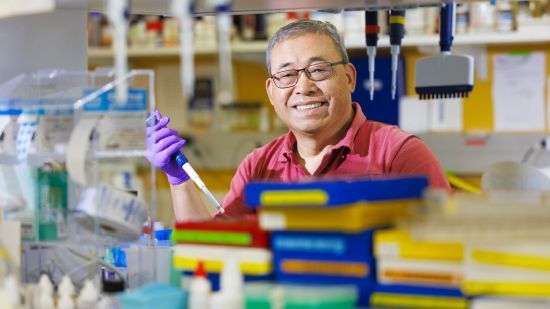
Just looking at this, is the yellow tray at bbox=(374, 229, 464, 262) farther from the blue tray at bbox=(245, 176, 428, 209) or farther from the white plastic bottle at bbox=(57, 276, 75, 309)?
the white plastic bottle at bbox=(57, 276, 75, 309)

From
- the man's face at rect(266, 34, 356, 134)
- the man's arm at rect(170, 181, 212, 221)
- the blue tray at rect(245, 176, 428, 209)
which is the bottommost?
the man's arm at rect(170, 181, 212, 221)

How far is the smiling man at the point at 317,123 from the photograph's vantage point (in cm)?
251

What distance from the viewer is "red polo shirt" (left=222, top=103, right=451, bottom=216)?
2.42 metres

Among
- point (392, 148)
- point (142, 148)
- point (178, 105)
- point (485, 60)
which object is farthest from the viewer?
point (178, 105)

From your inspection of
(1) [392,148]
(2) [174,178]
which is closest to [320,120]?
(1) [392,148]

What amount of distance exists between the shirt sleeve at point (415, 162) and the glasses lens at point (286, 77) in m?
0.38

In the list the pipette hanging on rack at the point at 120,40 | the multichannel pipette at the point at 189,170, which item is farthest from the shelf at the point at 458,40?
the pipette hanging on rack at the point at 120,40

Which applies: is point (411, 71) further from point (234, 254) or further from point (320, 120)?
point (234, 254)

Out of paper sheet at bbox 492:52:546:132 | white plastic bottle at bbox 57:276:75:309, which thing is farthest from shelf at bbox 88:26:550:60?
white plastic bottle at bbox 57:276:75:309

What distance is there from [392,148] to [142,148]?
1.06 metres

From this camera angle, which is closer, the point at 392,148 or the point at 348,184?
the point at 348,184

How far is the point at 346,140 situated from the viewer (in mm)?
2559

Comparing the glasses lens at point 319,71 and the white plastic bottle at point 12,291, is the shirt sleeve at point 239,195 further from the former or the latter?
the white plastic bottle at point 12,291

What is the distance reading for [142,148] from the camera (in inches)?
61.7
